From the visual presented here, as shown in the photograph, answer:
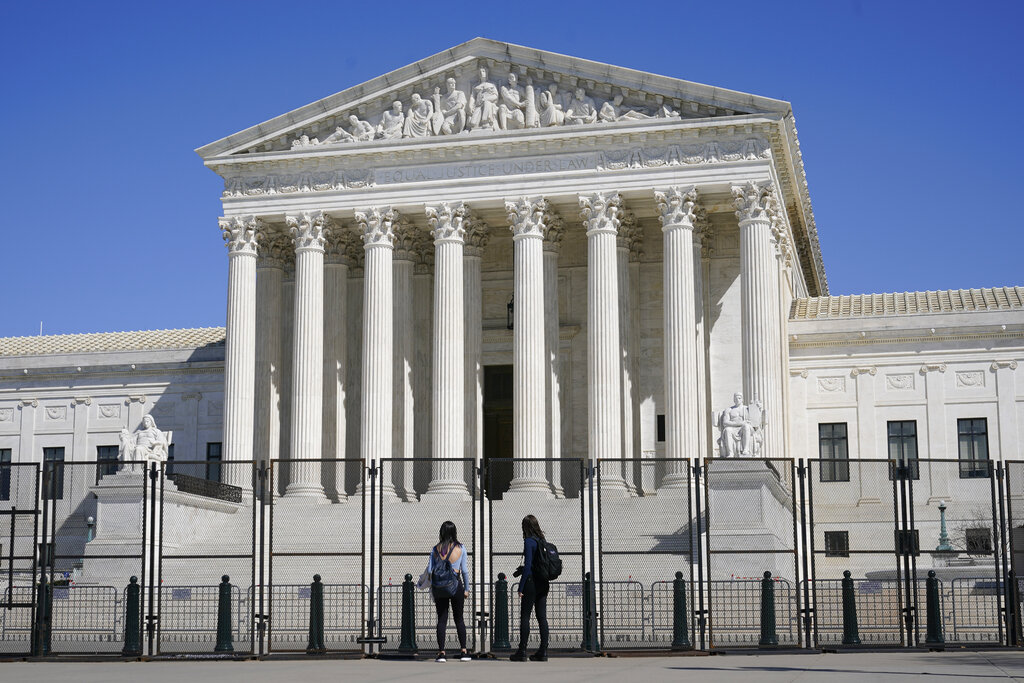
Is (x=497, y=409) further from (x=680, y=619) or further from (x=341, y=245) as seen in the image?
(x=680, y=619)

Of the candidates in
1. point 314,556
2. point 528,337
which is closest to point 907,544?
point 314,556

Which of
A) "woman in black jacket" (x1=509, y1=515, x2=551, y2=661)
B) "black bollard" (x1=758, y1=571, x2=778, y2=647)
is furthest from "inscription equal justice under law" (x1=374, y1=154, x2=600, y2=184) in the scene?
"woman in black jacket" (x1=509, y1=515, x2=551, y2=661)

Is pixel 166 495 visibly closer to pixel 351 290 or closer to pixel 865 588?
pixel 351 290

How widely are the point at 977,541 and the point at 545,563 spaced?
33.6ft

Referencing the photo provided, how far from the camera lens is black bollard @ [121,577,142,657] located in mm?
24734

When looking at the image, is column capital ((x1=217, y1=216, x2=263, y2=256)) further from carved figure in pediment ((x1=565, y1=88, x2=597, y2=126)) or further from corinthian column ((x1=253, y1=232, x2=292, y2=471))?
carved figure in pediment ((x1=565, y1=88, x2=597, y2=126))

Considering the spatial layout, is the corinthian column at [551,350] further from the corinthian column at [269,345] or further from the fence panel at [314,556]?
the corinthian column at [269,345]

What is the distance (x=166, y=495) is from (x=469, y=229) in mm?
15925

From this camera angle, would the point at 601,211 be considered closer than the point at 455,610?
No

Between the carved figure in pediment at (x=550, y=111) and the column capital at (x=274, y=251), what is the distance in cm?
1191

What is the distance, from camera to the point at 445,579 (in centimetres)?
2362

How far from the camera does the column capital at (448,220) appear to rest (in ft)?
167

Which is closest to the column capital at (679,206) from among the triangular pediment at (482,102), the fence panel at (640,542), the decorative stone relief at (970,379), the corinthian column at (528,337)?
the triangular pediment at (482,102)

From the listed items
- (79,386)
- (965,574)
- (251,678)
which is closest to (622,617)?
(251,678)
